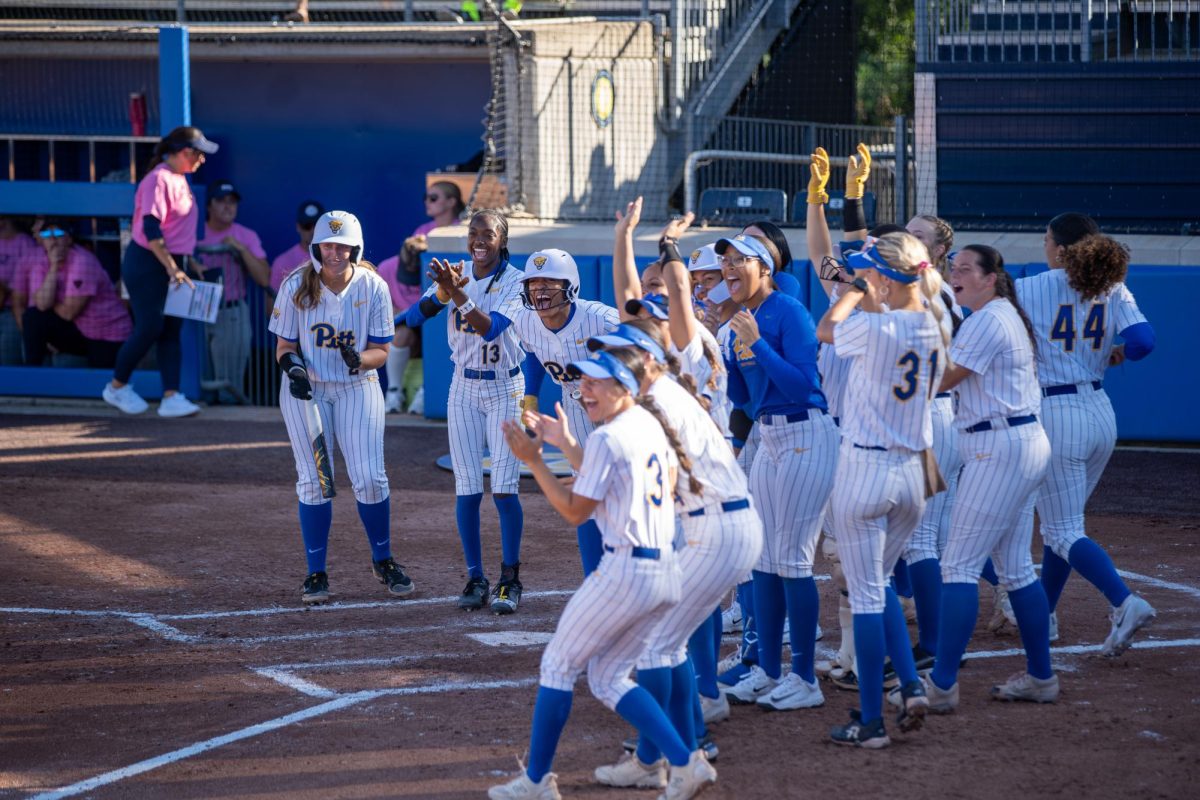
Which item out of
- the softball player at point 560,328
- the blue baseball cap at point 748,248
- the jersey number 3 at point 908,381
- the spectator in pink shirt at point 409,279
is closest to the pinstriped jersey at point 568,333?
the softball player at point 560,328

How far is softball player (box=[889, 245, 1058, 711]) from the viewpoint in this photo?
5.62 metres

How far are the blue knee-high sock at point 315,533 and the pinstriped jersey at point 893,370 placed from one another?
334cm

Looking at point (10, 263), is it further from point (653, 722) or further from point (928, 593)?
point (653, 722)

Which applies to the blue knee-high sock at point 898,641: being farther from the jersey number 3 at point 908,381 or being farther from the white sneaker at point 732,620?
the white sneaker at point 732,620

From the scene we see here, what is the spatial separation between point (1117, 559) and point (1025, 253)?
4063 millimetres

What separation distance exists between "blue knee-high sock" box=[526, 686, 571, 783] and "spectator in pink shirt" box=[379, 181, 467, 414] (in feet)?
27.4

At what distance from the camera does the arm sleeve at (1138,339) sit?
6398mm

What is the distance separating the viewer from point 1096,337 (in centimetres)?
637

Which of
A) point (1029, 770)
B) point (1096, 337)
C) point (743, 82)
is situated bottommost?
point (1029, 770)

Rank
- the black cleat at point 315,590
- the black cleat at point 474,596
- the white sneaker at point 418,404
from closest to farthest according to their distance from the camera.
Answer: the black cleat at point 474,596
the black cleat at point 315,590
the white sneaker at point 418,404

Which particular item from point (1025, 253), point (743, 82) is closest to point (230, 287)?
point (743, 82)

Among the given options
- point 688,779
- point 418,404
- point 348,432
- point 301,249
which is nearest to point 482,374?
point 348,432

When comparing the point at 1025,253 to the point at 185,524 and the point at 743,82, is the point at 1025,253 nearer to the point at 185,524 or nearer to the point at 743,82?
the point at 743,82

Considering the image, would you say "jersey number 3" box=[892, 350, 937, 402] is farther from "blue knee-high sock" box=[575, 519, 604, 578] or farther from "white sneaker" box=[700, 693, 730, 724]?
"blue knee-high sock" box=[575, 519, 604, 578]
